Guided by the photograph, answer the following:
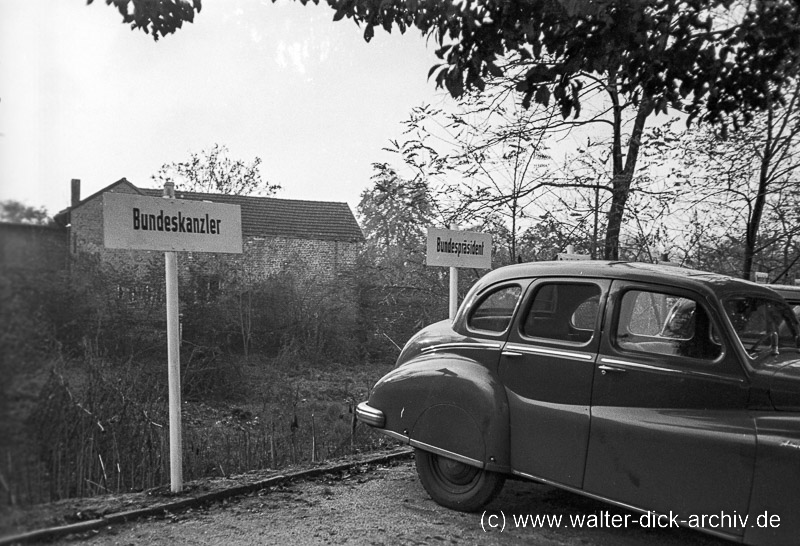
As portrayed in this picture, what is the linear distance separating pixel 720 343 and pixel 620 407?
634mm

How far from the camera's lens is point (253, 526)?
4.00m

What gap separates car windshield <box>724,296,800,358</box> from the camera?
3625 mm

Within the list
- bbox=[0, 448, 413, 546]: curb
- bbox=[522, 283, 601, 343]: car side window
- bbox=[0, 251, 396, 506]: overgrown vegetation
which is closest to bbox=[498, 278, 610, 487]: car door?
bbox=[522, 283, 601, 343]: car side window

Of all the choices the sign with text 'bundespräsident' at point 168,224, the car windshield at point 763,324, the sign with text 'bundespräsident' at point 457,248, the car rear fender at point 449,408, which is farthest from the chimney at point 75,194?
the car windshield at point 763,324

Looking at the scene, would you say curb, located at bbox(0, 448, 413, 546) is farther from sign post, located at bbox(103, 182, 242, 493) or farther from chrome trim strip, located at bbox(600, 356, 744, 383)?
chrome trim strip, located at bbox(600, 356, 744, 383)

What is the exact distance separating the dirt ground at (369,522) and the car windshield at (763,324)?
120 centimetres

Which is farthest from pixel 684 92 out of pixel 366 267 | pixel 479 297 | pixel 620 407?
pixel 366 267

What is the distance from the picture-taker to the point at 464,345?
4.50m

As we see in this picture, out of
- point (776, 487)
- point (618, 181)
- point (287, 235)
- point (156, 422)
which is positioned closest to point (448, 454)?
point (776, 487)

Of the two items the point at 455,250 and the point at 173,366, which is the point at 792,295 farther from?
the point at 173,366

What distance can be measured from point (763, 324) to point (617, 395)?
1018 millimetres

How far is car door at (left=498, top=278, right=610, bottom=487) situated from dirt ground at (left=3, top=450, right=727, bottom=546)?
47 cm

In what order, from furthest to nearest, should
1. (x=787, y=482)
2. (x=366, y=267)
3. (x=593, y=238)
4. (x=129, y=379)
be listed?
(x=366, y=267), (x=129, y=379), (x=593, y=238), (x=787, y=482)

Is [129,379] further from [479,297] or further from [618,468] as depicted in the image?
[618,468]
